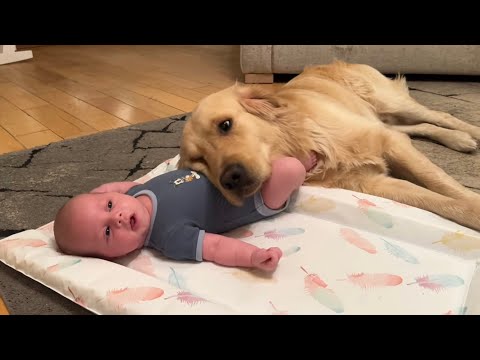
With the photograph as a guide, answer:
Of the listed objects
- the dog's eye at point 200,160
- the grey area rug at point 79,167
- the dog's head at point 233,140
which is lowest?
the grey area rug at point 79,167

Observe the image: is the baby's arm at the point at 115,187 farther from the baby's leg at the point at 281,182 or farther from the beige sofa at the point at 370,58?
the beige sofa at the point at 370,58

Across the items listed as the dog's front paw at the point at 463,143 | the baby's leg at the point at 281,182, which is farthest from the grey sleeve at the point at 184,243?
the dog's front paw at the point at 463,143

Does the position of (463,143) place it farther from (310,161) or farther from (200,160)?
(200,160)

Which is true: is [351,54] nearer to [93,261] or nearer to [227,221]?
[227,221]

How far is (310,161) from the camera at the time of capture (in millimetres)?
1885

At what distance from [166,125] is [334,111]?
143 centimetres

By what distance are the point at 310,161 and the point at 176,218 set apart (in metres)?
0.63

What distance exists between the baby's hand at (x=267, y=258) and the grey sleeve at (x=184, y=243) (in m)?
0.20

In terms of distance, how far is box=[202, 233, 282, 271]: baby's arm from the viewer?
1.42 m

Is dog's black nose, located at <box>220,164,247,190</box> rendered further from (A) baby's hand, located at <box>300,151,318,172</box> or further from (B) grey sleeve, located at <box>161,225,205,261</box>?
(A) baby's hand, located at <box>300,151,318,172</box>

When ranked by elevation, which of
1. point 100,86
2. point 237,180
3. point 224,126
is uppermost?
point 224,126

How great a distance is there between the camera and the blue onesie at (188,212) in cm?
153

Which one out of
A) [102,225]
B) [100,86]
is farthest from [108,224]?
[100,86]

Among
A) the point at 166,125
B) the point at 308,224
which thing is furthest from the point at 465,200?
the point at 166,125
